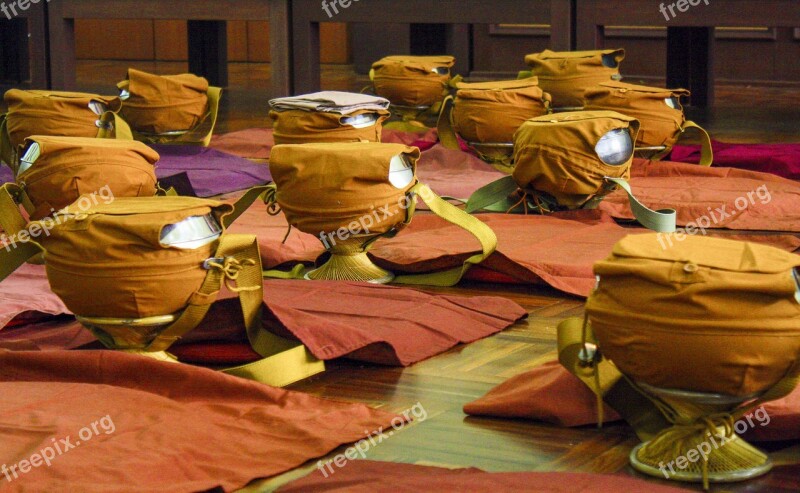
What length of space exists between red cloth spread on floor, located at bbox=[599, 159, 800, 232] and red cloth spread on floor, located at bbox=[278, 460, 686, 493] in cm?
214

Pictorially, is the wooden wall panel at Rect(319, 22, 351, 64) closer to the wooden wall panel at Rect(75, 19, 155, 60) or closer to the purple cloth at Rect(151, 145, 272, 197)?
the wooden wall panel at Rect(75, 19, 155, 60)

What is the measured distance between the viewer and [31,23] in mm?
6922

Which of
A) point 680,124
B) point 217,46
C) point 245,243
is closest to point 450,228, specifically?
point 680,124

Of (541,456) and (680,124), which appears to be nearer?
(541,456)

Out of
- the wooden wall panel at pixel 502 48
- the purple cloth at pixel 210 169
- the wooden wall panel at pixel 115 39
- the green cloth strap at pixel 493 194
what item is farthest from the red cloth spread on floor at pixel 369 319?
the wooden wall panel at pixel 115 39

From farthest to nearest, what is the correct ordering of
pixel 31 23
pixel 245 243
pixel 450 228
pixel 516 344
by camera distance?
1. pixel 31 23
2. pixel 450 228
3. pixel 516 344
4. pixel 245 243

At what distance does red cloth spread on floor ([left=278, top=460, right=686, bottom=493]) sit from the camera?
168cm

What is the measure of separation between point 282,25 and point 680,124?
2.71 meters

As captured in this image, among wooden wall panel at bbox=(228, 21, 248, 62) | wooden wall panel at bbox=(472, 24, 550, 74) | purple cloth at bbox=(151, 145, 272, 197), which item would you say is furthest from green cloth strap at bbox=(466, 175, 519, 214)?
wooden wall panel at bbox=(228, 21, 248, 62)

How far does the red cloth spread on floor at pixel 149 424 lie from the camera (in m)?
1.82

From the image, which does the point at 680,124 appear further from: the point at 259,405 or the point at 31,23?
the point at 31,23

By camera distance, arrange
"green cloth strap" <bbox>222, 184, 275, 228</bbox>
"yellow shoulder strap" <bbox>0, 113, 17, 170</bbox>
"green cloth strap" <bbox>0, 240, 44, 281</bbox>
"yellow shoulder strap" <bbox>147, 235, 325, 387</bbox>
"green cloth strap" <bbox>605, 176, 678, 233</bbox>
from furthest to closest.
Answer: "yellow shoulder strap" <bbox>0, 113, 17, 170</bbox>
"green cloth strap" <bbox>605, 176, 678, 233</bbox>
"green cloth strap" <bbox>222, 184, 275, 228</bbox>
"green cloth strap" <bbox>0, 240, 44, 281</bbox>
"yellow shoulder strap" <bbox>147, 235, 325, 387</bbox>

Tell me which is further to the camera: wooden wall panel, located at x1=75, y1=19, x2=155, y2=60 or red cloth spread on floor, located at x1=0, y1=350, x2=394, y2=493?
wooden wall panel, located at x1=75, y1=19, x2=155, y2=60

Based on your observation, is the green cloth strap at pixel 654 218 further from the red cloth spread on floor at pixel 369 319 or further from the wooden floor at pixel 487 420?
the red cloth spread on floor at pixel 369 319
